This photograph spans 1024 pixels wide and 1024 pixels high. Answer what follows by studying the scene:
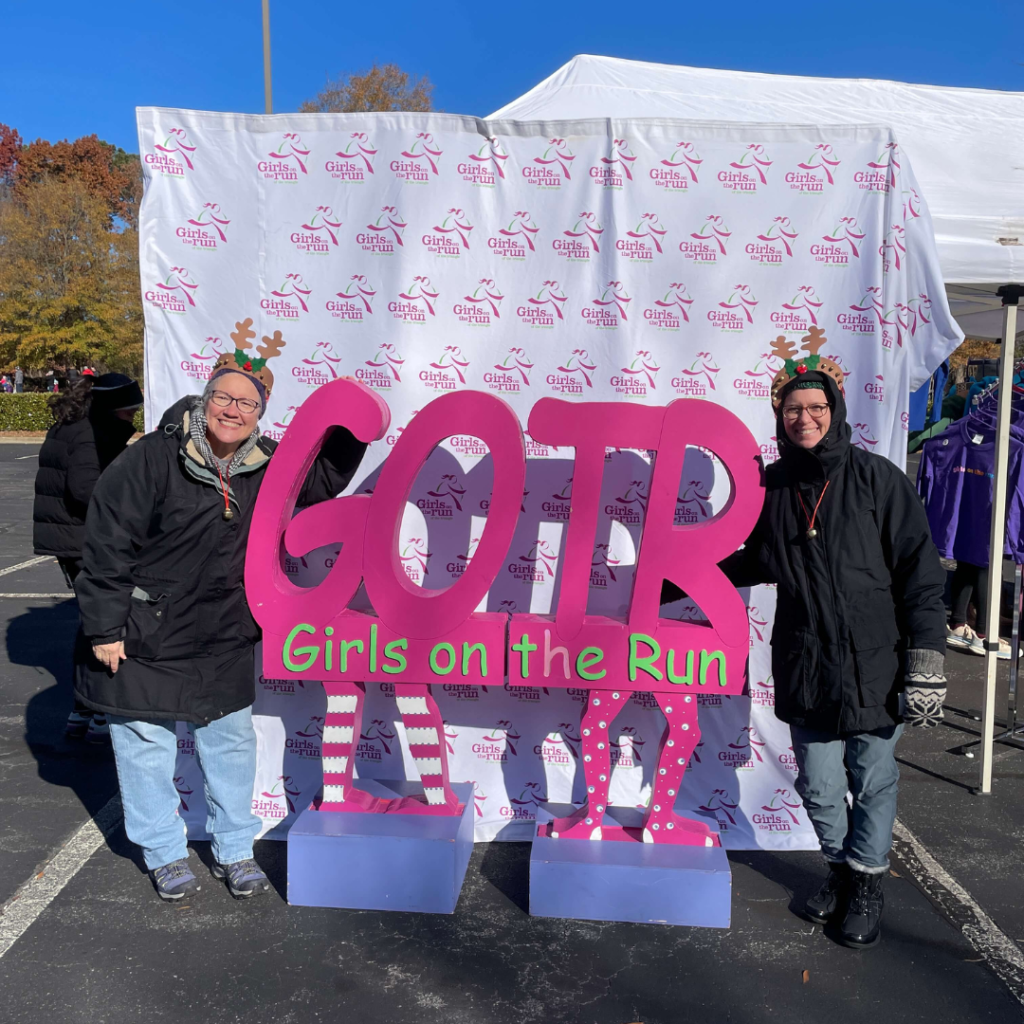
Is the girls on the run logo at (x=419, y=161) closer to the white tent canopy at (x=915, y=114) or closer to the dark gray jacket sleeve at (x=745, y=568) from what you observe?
the white tent canopy at (x=915, y=114)

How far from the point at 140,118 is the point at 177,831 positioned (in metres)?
3.07

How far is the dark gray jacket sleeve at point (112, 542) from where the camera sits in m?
3.20

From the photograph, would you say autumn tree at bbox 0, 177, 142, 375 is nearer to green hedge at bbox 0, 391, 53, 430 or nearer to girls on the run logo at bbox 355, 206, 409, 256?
green hedge at bbox 0, 391, 53, 430

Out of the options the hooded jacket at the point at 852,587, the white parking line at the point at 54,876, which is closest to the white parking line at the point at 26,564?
the white parking line at the point at 54,876

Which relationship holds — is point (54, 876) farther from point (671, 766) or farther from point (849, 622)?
point (849, 622)

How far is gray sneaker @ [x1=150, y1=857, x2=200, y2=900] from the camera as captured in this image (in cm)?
349

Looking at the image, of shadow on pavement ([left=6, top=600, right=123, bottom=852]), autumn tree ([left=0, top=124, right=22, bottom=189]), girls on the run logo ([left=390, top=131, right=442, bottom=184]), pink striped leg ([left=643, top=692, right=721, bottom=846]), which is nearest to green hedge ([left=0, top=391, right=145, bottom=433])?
shadow on pavement ([left=6, top=600, right=123, bottom=852])

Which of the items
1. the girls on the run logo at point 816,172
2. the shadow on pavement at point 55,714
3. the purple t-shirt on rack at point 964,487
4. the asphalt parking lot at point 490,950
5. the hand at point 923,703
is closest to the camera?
the asphalt parking lot at point 490,950

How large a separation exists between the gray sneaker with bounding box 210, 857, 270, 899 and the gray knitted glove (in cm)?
255

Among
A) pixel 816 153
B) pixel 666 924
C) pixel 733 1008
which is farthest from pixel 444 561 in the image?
pixel 816 153

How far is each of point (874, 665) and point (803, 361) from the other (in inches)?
53.7

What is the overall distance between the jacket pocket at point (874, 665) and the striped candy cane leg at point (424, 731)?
165 centimetres

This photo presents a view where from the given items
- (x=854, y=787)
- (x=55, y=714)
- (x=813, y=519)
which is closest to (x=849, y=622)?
(x=813, y=519)

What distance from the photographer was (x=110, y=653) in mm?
3232
